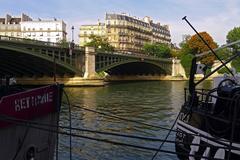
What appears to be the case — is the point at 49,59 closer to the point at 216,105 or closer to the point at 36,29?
the point at 216,105

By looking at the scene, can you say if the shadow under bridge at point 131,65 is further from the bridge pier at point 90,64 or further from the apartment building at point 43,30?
the apartment building at point 43,30

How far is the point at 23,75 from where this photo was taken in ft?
204

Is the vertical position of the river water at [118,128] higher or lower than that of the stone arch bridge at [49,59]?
lower

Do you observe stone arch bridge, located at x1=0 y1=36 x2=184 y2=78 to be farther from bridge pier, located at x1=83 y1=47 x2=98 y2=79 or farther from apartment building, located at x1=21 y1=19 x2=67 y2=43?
apartment building, located at x1=21 y1=19 x2=67 y2=43

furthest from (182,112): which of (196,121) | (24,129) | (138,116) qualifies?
A: (138,116)

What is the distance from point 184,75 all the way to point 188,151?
3538 inches

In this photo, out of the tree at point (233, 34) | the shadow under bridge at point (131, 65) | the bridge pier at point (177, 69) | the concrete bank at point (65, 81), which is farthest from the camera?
the tree at point (233, 34)

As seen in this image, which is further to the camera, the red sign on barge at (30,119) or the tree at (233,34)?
the tree at (233,34)

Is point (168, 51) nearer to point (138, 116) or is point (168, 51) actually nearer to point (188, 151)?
point (138, 116)

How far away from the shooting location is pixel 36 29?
15038cm

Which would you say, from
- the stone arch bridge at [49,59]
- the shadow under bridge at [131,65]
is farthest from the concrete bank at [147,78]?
the stone arch bridge at [49,59]

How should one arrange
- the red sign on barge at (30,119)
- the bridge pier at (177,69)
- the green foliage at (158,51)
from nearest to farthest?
the red sign on barge at (30,119) < the bridge pier at (177,69) < the green foliage at (158,51)

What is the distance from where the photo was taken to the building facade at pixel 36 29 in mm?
148125

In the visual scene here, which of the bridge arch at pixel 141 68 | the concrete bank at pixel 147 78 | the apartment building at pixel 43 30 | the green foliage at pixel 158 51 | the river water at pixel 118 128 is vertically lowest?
the river water at pixel 118 128
